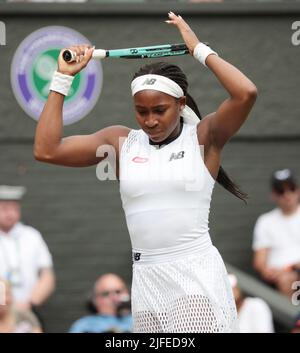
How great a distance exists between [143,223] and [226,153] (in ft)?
16.7

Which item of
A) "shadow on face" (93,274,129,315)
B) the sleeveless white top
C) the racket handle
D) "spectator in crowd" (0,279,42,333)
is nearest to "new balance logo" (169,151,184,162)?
the sleeveless white top

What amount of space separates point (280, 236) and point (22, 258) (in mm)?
2269

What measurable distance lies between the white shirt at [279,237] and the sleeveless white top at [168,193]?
13.9 ft

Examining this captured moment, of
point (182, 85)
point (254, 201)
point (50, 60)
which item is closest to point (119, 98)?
point (50, 60)

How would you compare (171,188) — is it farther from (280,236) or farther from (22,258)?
(280,236)

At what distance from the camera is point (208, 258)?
4.70m

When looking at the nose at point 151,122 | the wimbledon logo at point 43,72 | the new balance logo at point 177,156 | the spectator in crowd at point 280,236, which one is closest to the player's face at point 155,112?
the nose at point 151,122

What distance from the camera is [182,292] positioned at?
4613mm

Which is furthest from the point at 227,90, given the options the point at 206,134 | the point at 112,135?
the point at 112,135

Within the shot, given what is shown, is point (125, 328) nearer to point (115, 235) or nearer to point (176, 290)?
point (115, 235)

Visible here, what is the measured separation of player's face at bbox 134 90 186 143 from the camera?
181 inches

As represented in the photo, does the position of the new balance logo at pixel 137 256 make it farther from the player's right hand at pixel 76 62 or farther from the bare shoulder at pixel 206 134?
the player's right hand at pixel 76 62

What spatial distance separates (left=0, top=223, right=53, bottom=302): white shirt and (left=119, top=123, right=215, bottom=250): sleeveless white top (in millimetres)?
3937
